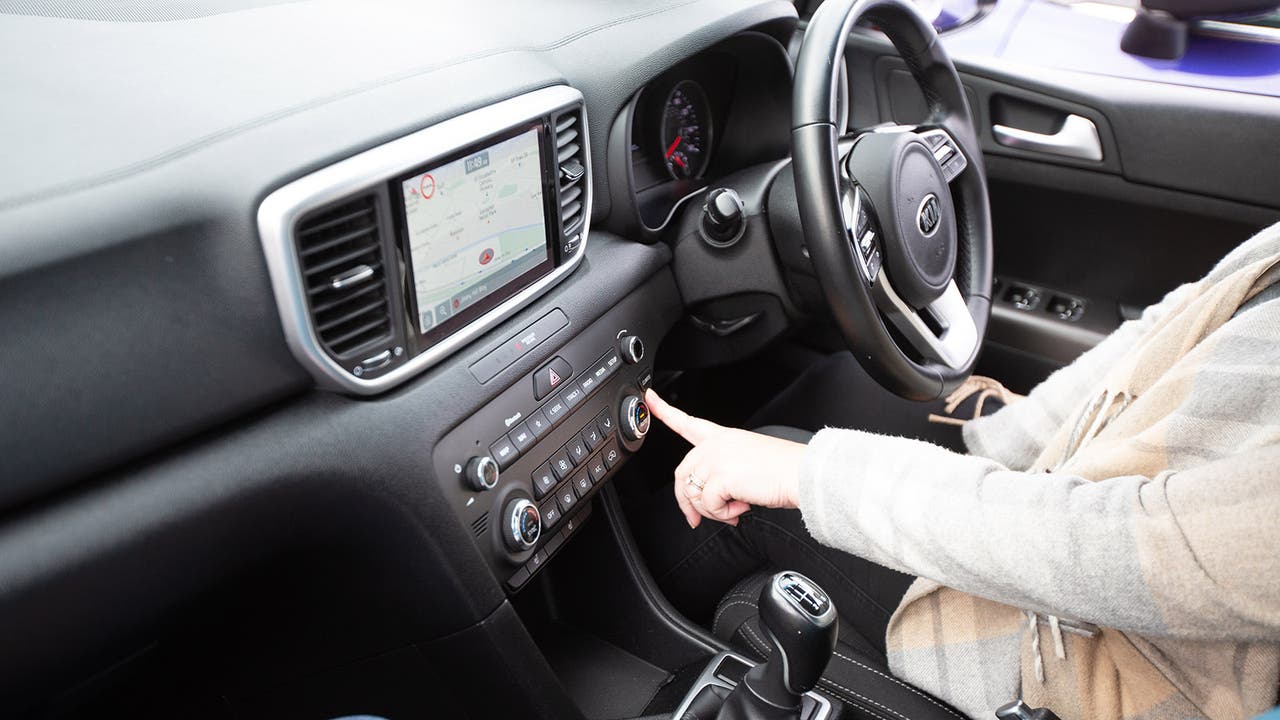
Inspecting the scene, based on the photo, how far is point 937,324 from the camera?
1.47 metres

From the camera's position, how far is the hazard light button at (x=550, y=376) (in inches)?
47.8

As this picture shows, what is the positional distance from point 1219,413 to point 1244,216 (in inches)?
49.2

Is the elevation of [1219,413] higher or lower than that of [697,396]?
higher

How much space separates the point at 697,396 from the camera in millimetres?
→ 1896

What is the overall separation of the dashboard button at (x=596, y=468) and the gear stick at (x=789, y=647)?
1.14ft

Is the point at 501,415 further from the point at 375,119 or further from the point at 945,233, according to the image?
the point at 945,233

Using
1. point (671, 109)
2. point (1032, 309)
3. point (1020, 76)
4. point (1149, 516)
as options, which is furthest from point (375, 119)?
point (1032, 309)

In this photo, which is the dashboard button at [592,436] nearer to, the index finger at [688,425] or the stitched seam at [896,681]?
the index finger at [688,425]

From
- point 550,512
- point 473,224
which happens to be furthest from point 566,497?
point 473,224

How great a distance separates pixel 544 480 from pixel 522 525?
7cm

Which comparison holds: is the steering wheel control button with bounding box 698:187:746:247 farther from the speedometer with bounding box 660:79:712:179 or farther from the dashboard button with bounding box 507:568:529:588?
the dashboard button with bounding box 507:568:529:588

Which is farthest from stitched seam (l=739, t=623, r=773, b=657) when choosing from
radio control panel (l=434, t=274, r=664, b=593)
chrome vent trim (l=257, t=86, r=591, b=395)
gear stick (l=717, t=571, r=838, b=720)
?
chrome vent trim (l=257, t=86, r=591, b=395)

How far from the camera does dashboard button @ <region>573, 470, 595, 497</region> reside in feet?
4.17

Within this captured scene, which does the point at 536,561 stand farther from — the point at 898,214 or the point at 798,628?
the point at 898,214
